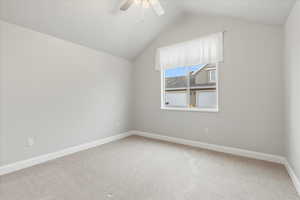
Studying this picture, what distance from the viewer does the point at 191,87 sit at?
143 inches

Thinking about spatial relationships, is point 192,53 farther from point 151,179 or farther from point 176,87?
point 151,179

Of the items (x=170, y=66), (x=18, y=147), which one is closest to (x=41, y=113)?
(x=18, y=147)

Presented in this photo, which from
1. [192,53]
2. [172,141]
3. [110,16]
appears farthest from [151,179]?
[110,16]

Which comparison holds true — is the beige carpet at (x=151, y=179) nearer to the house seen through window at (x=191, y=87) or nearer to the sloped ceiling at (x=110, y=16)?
the house seen through window at (x=191, y=87)

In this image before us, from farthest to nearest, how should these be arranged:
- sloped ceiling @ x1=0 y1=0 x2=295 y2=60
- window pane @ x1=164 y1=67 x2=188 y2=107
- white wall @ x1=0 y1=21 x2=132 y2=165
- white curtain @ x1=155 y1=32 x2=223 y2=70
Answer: window pane @ x1=164 y1=67 x2=188 y2=107, white curtain @ x1=155 y1=32 x2=223 y2=70, white wall @ x1=0 y1=21 x2=132 y2=165, sloped ceiling @ x1=0 y1=0 x2=295 y2=60

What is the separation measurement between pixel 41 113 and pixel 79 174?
129 centimetres

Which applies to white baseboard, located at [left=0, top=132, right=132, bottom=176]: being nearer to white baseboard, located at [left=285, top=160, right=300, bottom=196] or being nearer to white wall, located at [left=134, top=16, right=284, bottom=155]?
white wall, located at [left=134, top=16, right=284, bottom=155]

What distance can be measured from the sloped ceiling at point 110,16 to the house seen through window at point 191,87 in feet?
3.70

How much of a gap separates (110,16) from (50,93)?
181 centimetres

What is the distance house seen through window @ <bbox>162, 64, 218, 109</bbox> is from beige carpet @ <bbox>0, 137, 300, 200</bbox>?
119 cm

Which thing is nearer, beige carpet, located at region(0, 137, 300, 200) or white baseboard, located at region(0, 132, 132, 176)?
beige carpet, located at region(0, 137, 300, 200)

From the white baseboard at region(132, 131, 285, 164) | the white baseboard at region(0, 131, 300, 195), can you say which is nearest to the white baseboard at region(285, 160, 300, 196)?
the white baseboard at region(0, 131, 300, 195)

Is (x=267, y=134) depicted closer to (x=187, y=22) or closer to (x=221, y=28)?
(x=221, y=28)

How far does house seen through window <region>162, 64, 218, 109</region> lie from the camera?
3.40m
